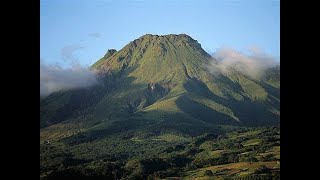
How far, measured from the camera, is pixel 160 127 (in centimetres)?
6066

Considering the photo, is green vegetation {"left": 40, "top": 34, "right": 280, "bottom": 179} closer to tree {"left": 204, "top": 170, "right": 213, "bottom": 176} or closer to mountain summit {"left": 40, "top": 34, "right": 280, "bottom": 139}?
mountain summit {"left": 40, "top": 34, "right": 280, "bottom": 139}

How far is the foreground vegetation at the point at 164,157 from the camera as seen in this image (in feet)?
114

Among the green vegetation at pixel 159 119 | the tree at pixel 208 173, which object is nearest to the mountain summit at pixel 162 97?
the green vegetation at pixel 159 119

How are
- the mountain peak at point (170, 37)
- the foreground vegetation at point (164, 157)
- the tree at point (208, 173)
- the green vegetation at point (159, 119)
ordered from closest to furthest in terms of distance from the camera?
the tree at point (208, 173), the foreground vegetation at point (164, 157), the green vegetation at point (159, 119), the mountain peak at point (170, 37)

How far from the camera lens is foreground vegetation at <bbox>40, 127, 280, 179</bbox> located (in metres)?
34.8

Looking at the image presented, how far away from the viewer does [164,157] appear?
44.8m

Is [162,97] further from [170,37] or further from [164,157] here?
[164,157]

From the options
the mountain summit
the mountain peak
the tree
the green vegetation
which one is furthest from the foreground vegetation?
the mountain peak

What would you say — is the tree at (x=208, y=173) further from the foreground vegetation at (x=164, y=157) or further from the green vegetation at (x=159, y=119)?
the green vegetation at (x=159, y=119)

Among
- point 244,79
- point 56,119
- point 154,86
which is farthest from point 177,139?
point 244,79

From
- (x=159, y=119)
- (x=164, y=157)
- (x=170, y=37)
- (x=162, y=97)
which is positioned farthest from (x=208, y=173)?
(x=170, y=37)

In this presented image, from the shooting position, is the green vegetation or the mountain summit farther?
the mountain summit
